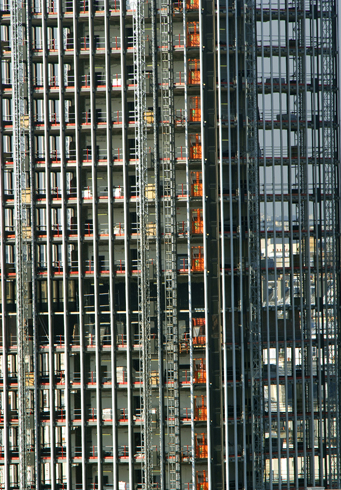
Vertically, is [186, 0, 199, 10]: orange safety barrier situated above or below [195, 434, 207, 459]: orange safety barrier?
above

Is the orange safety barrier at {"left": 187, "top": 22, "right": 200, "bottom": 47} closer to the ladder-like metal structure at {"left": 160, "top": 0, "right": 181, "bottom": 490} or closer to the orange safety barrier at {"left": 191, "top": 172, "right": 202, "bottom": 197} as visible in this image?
the ladder-like metal structure at {"left": 160, "top": 0, "right": 181, "bottom": 490}

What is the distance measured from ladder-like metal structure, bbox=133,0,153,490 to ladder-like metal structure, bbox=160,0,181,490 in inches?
53.8

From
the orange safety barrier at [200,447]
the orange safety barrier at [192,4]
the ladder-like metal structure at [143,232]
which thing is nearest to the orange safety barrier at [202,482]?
the orange safety barrier at [200,447]

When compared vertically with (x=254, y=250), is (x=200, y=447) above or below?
below

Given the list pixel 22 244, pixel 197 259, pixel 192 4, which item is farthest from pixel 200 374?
pixel 192 4

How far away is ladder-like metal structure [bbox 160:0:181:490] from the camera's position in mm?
33031

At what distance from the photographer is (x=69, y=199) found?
33.8 meters

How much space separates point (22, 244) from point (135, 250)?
8683mm

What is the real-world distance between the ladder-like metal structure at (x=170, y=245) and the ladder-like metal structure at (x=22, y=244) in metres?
10.5

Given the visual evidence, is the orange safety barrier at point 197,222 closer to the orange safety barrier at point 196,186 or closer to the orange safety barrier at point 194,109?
the orange safety barrier at point 196,186

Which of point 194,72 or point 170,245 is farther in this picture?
point 194,72

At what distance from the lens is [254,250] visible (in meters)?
33.9

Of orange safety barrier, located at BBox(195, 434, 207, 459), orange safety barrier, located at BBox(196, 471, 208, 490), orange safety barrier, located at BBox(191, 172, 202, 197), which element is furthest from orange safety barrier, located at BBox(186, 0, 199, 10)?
orange safety barrier, located at BBox(196, 471, 208, 490)

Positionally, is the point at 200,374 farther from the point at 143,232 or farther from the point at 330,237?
the point at 330,237
